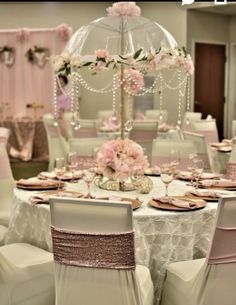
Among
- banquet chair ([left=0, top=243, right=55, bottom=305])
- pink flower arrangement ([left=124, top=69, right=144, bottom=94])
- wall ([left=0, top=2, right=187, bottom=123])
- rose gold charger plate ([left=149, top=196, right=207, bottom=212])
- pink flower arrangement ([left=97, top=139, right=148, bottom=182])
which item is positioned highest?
wall ([left=0, top=2, right=187, bottom=123])

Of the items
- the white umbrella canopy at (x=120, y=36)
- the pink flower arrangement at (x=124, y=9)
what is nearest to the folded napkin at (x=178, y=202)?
the white umbrella canopy at (x=120, y=36)

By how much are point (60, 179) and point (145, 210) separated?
955 millimetres

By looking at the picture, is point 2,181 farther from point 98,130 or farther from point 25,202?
point 98,130

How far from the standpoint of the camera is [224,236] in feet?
7.88

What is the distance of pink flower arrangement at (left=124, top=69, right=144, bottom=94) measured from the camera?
128 inches

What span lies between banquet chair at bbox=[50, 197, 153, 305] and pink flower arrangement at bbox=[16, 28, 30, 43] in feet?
24.2

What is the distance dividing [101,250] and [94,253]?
0.04 meters

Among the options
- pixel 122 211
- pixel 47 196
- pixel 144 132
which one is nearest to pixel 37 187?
pixel 47 196

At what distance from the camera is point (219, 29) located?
419 inches

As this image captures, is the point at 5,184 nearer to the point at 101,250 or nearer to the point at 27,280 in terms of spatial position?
the point at 27,280

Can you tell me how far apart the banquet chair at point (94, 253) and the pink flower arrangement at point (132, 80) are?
1223 mm

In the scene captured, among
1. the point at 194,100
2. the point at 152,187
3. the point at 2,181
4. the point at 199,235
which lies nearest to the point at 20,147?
the point at 194,100

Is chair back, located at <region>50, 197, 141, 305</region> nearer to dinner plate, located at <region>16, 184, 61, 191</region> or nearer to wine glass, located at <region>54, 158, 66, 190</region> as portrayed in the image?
dinner plate, located at <region>16, 184, 61, 191</region>

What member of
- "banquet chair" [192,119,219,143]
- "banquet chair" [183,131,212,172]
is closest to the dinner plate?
"banquet chair" [183,131,212,172]
